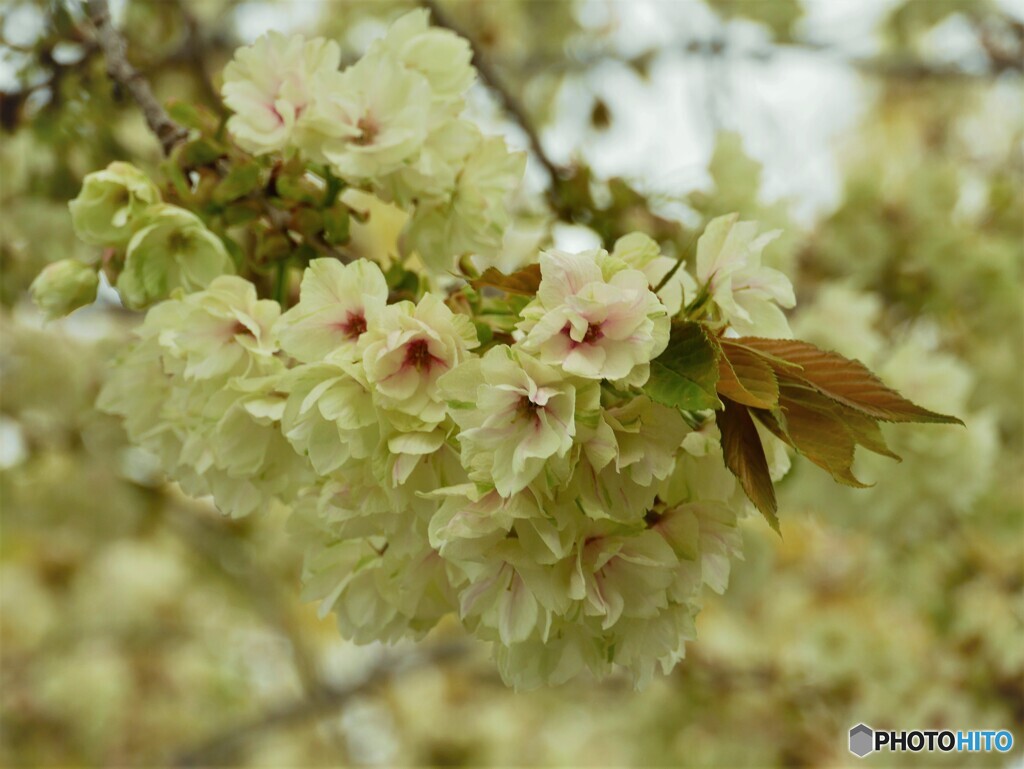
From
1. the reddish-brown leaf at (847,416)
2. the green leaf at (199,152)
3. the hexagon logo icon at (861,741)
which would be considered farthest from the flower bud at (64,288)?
the hexagon logo icon at (861,741)

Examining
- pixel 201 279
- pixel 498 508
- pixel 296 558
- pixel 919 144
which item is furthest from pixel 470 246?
pixel 919 144

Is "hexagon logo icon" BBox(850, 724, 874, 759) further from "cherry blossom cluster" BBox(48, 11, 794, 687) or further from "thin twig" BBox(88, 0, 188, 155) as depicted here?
"thin twig" BBox(88, 0, 188, 155)

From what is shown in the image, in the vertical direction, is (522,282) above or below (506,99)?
above

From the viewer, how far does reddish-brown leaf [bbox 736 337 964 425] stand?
652 mm

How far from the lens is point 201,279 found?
83 centimetres

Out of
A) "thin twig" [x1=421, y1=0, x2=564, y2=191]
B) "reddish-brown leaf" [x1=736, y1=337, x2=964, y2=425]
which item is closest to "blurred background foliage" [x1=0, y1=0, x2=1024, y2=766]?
"thin twig" [x1=421, y1=0, x2=564, y2=191]

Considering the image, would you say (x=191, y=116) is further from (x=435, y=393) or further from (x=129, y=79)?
(x=435, y=393)

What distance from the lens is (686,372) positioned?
2.03ft

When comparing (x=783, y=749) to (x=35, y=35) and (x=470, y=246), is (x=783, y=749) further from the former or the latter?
(x=35, y=35)

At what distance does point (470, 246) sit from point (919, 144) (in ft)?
11.1

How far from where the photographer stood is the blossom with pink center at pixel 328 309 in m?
0.70

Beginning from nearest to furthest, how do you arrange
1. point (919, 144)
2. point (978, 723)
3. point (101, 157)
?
point (101, 157) → point (978, 723) → point (919, 144)

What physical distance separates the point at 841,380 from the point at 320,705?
7.89 feet

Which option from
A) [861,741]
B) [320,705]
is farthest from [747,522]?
[320,705]
